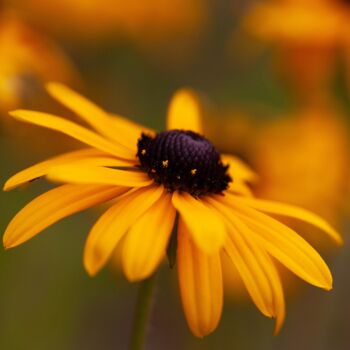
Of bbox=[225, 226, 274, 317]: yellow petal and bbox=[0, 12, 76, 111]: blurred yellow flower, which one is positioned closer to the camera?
bbox=[225, 226, 274, 317]: yellow petal

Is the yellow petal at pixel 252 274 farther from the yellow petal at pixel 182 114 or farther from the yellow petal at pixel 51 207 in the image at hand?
the yellow petal at pixel 182 114

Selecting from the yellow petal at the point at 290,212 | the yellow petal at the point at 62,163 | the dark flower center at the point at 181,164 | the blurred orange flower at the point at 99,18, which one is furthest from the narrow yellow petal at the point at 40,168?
the blurred orange flower at the point at 99,18

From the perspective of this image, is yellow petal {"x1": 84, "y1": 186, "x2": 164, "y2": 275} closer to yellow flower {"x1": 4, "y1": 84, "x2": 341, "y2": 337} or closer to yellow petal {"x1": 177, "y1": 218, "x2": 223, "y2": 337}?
yellow flower {"x1": 4, "y1": 84, "x2": 341, "y2": 337}

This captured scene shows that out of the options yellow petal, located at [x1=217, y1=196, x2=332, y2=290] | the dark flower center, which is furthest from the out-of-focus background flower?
yellow petal, located at [x1=217, y1=196, x2=332, y2=290]

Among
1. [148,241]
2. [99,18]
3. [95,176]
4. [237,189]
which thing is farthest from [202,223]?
[99,18]

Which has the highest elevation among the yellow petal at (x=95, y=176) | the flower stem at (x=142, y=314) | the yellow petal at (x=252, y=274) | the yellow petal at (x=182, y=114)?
the yellow petal at (x=182, y=114)

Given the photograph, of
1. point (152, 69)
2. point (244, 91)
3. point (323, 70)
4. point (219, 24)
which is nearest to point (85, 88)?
point (323, 70)
